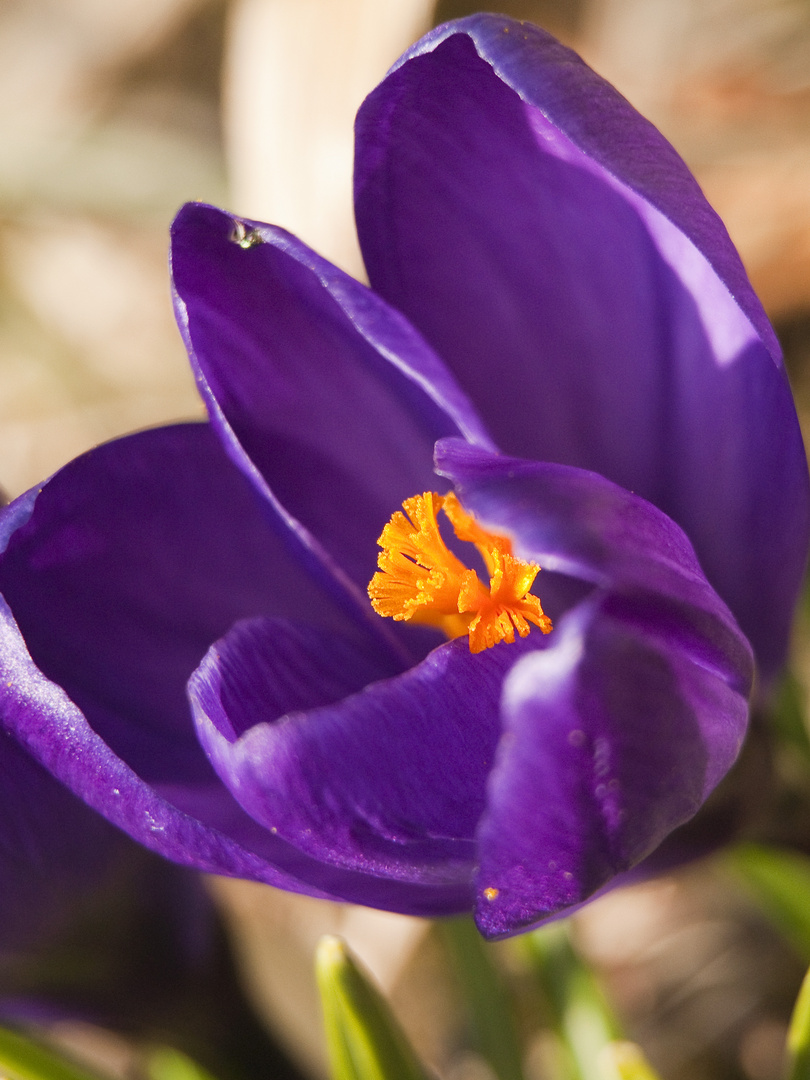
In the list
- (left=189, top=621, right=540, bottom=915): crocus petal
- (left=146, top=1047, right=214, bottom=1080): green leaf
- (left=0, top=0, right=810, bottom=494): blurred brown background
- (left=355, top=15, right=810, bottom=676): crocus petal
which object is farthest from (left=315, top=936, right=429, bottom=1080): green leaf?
(left=0, top=0, right=810, bottom=494): blurred brown background

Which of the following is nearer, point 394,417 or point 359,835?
point 359,835

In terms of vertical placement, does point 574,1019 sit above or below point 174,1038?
below

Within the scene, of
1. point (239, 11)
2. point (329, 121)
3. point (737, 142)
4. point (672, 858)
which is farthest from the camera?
point (239, 11)

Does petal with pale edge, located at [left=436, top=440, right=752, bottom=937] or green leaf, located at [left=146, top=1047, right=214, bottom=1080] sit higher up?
petal with pale edge, located at [left=436, top=440, right=752, bottom=937]

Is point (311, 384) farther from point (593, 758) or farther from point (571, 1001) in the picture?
point (571, 1001)

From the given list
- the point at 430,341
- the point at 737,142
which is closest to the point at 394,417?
the point at 430,341

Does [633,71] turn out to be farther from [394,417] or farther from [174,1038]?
[174,1038]

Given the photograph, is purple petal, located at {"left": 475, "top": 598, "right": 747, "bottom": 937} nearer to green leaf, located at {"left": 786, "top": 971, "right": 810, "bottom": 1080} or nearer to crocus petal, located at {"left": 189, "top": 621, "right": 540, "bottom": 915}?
crocus petal, located at {"left": 189, "top": 621, "right": 540, "bottom": 915}
